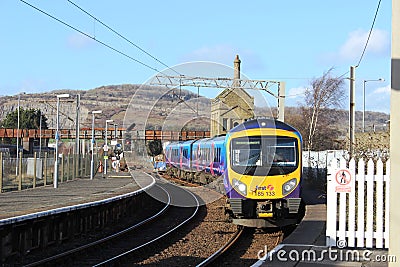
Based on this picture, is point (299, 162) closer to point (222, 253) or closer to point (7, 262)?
point (222, 253)

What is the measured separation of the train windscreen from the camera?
1502cm

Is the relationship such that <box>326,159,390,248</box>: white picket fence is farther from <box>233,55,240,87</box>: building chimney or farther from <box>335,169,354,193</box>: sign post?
<box>233,55,240,87</box>: building chimney

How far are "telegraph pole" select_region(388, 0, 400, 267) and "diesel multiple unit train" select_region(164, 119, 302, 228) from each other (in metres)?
8.00

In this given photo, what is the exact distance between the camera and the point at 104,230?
60.8 ft

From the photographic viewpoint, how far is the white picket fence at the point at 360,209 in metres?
10.5

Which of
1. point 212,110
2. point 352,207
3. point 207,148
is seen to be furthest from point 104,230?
point 212,110

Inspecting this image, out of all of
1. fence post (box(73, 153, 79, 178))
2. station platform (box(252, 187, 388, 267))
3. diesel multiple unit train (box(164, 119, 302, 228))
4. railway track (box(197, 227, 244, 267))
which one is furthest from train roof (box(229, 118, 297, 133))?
fence post (box(73, 153, 79, 178))

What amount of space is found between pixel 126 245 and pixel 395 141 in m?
9.38

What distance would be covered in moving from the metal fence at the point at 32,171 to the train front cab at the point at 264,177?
40.6 ft

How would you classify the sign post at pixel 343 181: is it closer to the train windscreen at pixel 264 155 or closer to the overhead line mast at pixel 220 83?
the train windscreen at pixel 264 155

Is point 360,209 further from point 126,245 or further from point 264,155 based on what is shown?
point 126,245

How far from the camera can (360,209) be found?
10.4 m

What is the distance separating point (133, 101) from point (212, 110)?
969 cm

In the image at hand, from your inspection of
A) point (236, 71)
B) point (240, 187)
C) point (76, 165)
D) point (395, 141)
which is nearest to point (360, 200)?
point (395, 141)
